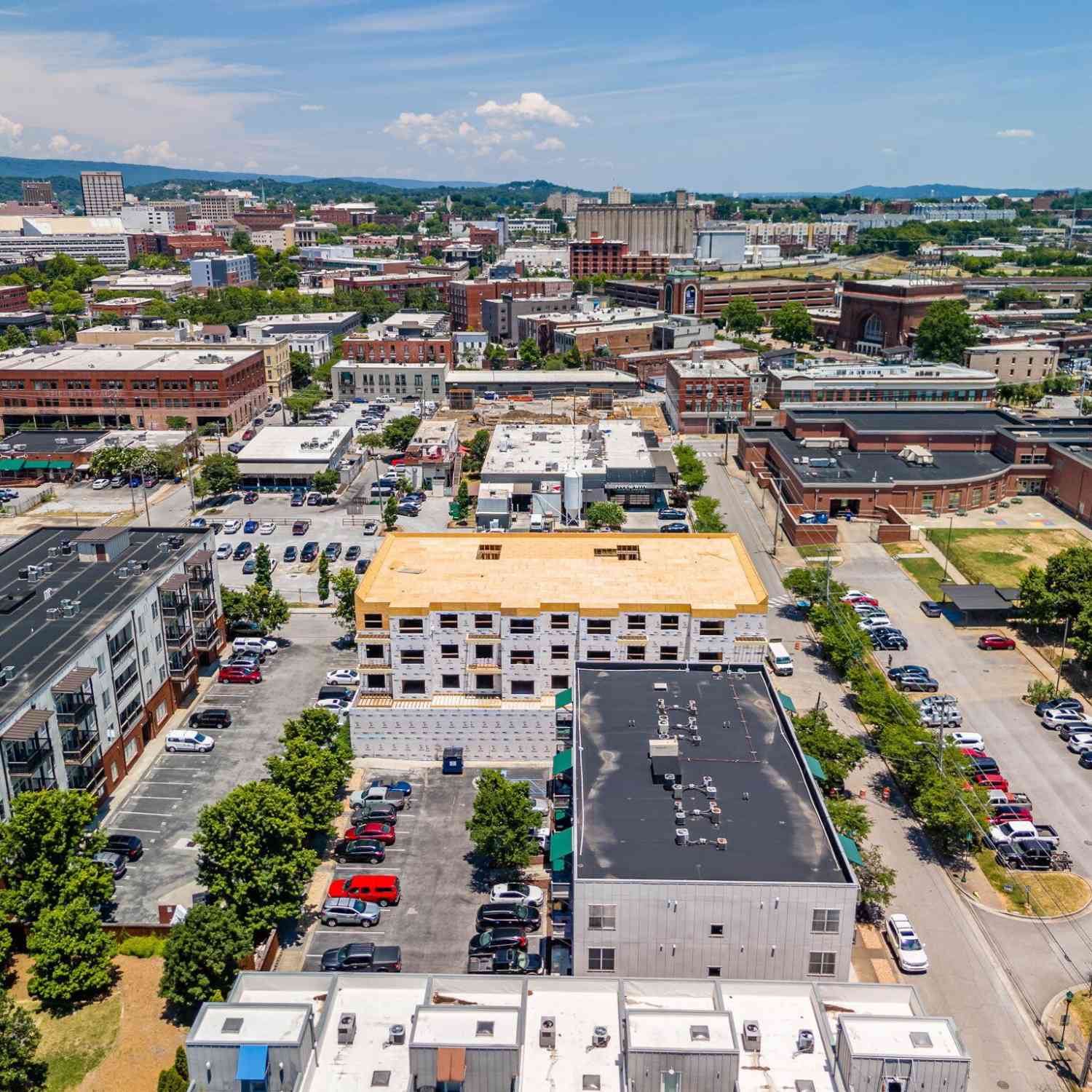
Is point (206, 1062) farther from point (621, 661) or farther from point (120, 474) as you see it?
point (120, 474)

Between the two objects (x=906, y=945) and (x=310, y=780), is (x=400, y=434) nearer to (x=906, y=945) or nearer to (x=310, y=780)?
(x=310, y=780)

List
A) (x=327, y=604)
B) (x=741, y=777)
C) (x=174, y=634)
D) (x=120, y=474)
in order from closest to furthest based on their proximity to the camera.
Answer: (x=741, y=777), (x=174, y=634), (x=327, y=604), (x=120, y=474)

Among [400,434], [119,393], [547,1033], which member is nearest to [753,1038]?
[547,1033]

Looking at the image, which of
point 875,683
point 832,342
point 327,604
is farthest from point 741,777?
point 832,342

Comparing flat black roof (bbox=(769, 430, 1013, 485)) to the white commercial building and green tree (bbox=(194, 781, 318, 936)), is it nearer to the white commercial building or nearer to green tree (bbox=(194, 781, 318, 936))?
green tree (bbox=(194, 781, 318, 936))

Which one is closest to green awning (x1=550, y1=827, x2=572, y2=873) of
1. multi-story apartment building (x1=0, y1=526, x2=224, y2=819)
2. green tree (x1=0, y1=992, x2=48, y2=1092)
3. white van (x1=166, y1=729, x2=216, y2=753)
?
green tree (x1=0, y1=992, x2=48, y2=1092)

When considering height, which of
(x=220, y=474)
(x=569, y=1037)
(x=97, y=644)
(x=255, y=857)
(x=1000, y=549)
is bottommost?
(x=1000, y=549)
